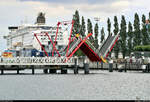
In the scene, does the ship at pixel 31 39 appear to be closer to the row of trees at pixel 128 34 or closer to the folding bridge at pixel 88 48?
the row of trees at pixel 128 34

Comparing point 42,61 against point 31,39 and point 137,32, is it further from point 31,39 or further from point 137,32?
point 31,39

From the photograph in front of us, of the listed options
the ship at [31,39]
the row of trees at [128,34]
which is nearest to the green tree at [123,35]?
the row of trees at [128,34]

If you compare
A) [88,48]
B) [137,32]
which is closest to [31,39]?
[137,32]

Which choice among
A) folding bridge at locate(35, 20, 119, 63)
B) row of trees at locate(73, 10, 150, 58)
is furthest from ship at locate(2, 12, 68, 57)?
folding bridge at locate(35, 20, 119, 63)

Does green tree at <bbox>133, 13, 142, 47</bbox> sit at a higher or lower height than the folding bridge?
higher

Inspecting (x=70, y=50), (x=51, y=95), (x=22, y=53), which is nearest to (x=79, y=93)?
(x=51, y=95)

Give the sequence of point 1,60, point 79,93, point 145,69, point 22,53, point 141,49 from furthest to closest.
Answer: point 22,53
point 141,49
point 145,69
point 1,60
point 79,93

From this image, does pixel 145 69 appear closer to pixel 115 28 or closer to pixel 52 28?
pixel 115 28

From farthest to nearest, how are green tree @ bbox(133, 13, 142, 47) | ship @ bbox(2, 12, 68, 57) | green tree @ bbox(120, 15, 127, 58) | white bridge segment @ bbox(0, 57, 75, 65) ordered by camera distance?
ship @ bbox(2, 12, 68, 57)
green tree @ bbox(120, 15, 127, 58)
green tree @ bbox(133, 13, 142, 47)
white bridge segment @ bbox(0, 57, 75, 65)

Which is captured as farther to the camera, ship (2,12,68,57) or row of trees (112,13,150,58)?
ship (2,12,68,57)

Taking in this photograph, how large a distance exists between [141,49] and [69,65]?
33.4 metres

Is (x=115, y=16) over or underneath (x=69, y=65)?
over

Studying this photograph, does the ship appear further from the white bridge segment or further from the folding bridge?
the white bridge segment

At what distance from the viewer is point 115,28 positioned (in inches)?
4678
